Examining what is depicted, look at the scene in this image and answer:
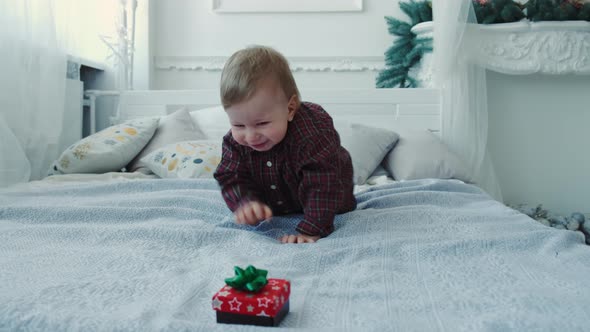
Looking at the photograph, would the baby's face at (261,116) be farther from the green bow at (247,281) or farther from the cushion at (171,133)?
the cushion at (171,133)

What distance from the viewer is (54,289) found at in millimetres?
809

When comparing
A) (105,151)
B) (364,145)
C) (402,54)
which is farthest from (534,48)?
(105,151)

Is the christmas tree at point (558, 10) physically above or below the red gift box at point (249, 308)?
above

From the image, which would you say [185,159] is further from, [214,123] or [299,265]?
[299,265]

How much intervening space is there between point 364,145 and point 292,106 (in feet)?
3.10

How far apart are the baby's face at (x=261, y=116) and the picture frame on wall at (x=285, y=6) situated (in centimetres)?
181

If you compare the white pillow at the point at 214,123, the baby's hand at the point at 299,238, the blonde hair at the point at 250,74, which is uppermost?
the blonde hair at the point at 250,74

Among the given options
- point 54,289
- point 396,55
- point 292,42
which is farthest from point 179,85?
point 54,289

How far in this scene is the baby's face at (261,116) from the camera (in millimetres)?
1151

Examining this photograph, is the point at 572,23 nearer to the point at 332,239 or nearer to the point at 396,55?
the point at 396,55

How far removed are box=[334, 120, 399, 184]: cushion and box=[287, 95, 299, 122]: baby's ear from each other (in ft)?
2.69

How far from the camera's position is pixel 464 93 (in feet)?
8.05

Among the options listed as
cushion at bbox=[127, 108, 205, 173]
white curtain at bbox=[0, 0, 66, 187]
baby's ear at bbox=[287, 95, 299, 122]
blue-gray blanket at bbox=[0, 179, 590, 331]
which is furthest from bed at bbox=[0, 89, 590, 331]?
cushion at bbox=[127, 108, 205, 173]

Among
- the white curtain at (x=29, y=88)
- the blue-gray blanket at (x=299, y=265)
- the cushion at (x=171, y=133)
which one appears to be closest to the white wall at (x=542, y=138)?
the blue-gray blanket at (x=299, y=265)
